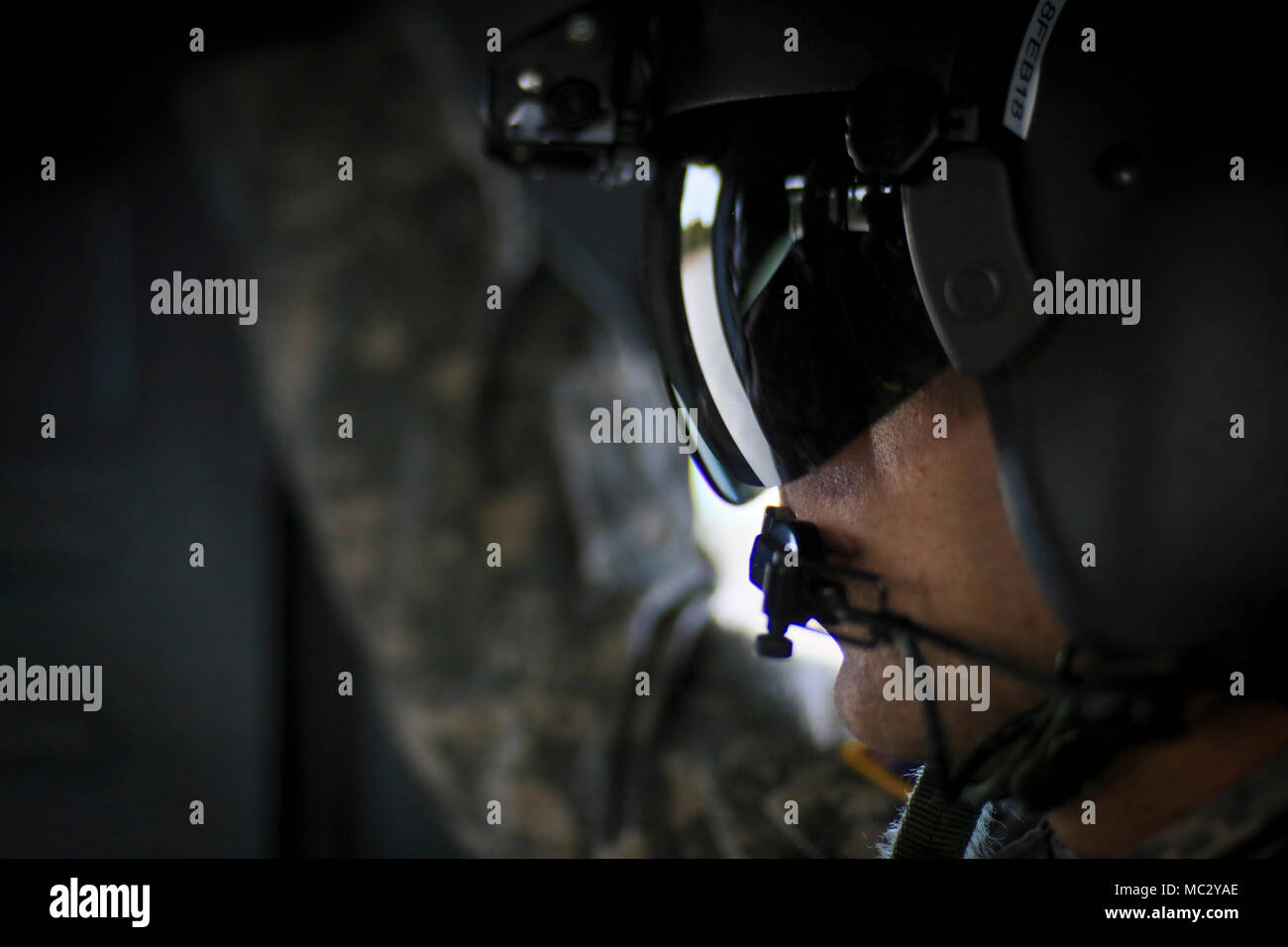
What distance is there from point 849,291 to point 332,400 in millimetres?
816

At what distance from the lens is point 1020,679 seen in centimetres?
68

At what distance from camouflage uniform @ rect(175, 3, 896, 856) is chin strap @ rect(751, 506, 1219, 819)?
503 mm

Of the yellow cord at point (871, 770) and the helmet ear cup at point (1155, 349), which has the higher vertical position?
the helmet ear cup at point (1155, 349)

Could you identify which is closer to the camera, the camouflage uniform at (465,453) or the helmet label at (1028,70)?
the helmet label at (1028,70)

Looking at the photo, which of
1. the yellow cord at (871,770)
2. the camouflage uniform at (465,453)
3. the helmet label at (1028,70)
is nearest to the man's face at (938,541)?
the helmet label at (1028,70)

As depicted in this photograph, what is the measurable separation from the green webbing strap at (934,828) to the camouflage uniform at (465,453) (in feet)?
1.32

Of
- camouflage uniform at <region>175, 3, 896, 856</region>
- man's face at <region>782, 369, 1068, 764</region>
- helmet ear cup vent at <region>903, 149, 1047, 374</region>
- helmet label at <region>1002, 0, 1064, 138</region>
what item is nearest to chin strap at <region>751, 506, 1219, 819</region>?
man's face at <region>782, 369, 1068, 764</region>

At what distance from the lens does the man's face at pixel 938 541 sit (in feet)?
2.29

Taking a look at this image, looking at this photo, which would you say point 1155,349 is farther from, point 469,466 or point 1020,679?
point 469,466

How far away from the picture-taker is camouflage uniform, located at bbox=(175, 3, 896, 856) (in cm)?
127

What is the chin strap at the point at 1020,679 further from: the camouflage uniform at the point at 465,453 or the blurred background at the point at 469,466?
the camouflage uniform at the point at 465,453

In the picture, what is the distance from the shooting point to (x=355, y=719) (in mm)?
1833
